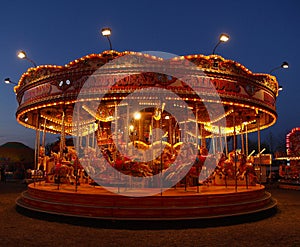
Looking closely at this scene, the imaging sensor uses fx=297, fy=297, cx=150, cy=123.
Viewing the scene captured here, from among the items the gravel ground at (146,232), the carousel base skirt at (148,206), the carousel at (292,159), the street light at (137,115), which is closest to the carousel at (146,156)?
the carousel base skirt at (148,206)

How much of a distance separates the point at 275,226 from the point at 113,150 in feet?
20.5

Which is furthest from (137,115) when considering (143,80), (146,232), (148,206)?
(146,232)

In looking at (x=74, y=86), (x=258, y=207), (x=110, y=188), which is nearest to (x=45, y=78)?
(x=74, y=86)

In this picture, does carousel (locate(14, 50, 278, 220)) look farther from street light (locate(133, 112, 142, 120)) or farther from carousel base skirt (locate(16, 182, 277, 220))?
street light (locate(133, 112, 142, 120))

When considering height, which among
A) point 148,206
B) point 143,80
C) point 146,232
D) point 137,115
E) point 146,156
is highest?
point 143,80

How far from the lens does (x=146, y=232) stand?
6582mm

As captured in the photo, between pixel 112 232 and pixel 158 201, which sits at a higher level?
pixel 158 201

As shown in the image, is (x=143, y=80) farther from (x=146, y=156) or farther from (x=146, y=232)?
(x=146, y=232)

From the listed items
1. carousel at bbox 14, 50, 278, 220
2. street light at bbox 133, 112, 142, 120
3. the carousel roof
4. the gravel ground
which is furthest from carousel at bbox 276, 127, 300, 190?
the gravel ground

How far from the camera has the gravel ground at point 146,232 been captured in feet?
18.9

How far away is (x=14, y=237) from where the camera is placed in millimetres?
6062

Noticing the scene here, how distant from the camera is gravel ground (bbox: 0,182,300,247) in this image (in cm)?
575

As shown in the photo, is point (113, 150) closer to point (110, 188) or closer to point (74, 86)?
point (110, 188)

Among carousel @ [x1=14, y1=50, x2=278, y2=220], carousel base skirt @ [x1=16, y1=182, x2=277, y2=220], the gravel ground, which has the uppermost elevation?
carousel @ [x1=14, y1=50, x2=278, y2=220]
